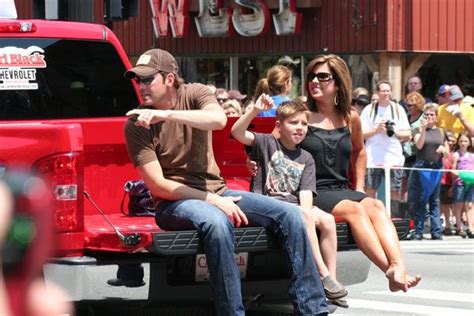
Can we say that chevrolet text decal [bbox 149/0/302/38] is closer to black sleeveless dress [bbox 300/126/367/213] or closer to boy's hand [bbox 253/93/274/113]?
black sleeveless dress [bbox 300/126/367/213]

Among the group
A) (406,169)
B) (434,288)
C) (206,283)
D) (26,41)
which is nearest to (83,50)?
(26,41)

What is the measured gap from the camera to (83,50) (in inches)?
297

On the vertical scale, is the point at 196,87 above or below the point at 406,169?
above

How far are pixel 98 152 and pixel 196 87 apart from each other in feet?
2.63

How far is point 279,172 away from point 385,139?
8742mm

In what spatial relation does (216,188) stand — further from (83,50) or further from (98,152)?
(83,50)

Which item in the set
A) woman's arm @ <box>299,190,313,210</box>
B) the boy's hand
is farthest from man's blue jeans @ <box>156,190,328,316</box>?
the boy's hand

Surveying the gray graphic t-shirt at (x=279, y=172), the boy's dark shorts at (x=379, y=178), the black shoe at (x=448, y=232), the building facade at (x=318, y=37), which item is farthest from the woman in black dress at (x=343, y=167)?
the building facade at (x=318, y=37)

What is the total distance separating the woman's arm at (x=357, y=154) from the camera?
7398 millimetres

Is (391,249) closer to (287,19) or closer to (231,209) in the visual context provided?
(231,209)

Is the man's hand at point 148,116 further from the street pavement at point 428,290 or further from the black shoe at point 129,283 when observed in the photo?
the street pavement at point 428,290

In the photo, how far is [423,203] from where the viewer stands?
51.0 feet

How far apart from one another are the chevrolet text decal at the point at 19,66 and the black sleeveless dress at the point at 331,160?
171 cm

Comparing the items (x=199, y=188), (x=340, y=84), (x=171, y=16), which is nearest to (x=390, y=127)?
(x=340, y=84)
